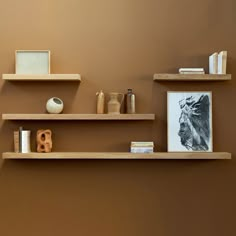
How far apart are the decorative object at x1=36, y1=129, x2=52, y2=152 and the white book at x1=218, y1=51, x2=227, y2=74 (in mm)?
1388

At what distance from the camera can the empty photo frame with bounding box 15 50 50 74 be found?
3.07 metres

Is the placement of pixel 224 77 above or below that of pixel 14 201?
above

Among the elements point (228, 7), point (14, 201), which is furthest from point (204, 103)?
point (14, 201)

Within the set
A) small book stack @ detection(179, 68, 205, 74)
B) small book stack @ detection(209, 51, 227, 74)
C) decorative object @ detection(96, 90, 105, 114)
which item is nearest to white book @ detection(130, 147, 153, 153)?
decorative object @ detection(96, 90, 105, 114)

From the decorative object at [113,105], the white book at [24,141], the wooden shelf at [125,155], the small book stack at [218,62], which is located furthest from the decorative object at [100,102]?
the small book stack at [218,62]

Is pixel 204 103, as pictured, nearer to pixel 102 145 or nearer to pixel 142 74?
pixel 142 74

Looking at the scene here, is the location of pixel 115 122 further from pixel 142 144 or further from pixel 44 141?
pixel 44 141

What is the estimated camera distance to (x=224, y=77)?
9.90ft

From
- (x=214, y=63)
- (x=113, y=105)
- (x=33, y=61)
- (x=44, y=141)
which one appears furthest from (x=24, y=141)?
(x=214, y=63)

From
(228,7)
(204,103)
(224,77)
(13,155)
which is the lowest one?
(13,155)

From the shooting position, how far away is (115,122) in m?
3.14

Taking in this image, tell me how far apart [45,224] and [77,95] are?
41.1 inches

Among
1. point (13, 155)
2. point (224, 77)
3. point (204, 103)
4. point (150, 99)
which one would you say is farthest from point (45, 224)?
point (224, 77)

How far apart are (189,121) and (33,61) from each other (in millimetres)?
1293
